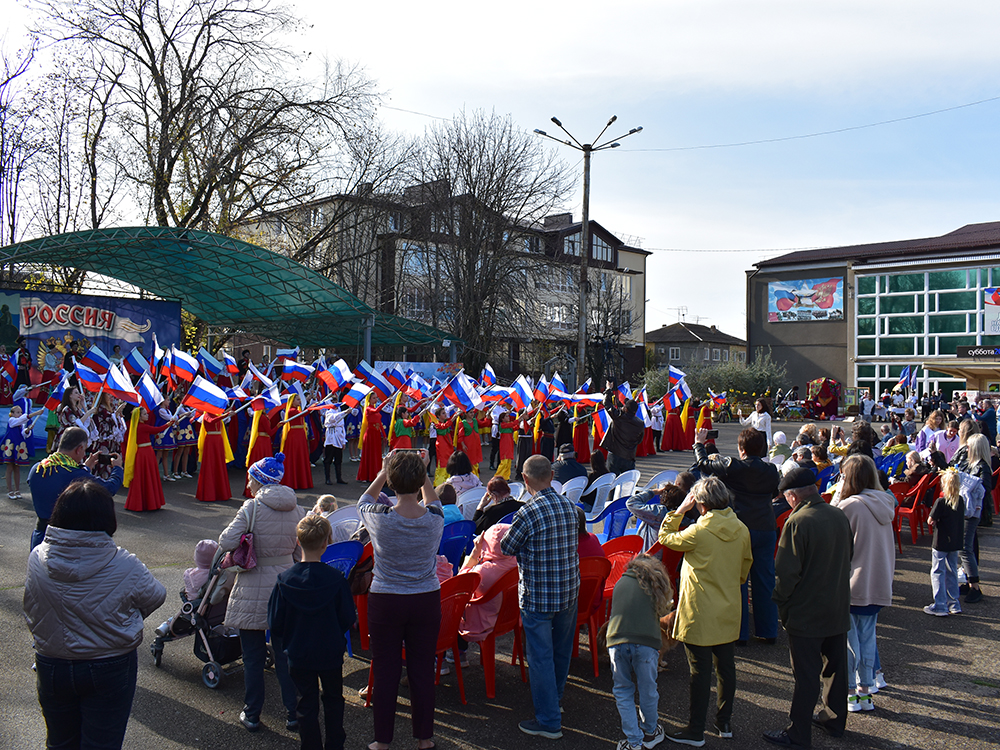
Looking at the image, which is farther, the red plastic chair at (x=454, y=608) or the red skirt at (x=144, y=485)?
the red skirt at (x=144, y=485)

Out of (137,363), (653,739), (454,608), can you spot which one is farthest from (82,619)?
(137,363)

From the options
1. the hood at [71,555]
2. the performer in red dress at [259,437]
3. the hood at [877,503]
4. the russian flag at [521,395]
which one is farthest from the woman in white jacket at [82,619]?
the russian flag at [521,395]

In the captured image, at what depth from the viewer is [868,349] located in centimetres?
4816

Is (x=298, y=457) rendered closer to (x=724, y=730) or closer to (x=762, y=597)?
(x=762, y=597)

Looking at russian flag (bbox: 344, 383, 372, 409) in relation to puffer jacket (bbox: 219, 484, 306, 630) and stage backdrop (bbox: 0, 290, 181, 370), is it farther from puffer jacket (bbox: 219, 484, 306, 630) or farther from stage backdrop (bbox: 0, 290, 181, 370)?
stage backdrop (bbox: 0, 290, 181, 370)

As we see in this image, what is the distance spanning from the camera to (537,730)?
4.38 metres

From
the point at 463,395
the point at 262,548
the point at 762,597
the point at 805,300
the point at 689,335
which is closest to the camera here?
the point at 262,548

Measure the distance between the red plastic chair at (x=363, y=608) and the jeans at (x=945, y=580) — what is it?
17.2ft

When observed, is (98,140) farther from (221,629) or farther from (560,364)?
(221,629)

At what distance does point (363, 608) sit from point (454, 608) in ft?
2.74

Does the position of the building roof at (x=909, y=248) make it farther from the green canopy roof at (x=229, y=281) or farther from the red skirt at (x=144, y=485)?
the red skirt at (x=144, y=485)

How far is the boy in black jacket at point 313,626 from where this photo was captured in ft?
12.7

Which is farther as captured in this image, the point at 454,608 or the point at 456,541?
the point at 456,541

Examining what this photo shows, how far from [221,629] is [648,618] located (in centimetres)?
287
